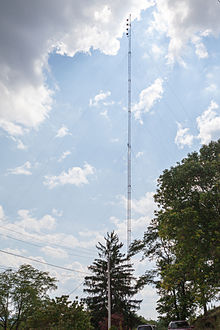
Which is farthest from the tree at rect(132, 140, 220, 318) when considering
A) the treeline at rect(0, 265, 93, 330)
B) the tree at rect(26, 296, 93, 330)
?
the treeline at rect(0, 265, 93, 330)

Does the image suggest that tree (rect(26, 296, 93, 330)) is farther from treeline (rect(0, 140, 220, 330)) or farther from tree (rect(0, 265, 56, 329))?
tree (rect(0, 265, 56, 329))

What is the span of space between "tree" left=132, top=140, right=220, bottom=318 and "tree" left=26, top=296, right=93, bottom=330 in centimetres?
1040

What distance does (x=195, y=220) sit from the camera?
66.0 ft

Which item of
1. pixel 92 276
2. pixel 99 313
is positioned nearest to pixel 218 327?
pixel 99 313

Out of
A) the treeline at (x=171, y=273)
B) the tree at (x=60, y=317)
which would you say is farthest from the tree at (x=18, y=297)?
the tree at (x=60, y=317)

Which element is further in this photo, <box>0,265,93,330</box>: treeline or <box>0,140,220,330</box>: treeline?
<box>0,265,93,330</box>: treeline

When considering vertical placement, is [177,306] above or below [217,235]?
below

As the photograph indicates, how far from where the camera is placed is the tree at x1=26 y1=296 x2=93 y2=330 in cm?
2721

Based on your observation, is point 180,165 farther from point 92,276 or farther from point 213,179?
point 92,276

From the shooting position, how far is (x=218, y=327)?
22719mm

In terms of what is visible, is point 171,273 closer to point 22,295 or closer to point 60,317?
point 60,317

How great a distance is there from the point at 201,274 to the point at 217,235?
111 inches

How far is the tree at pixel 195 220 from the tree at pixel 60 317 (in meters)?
10.4

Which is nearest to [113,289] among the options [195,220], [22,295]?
[22,295]
